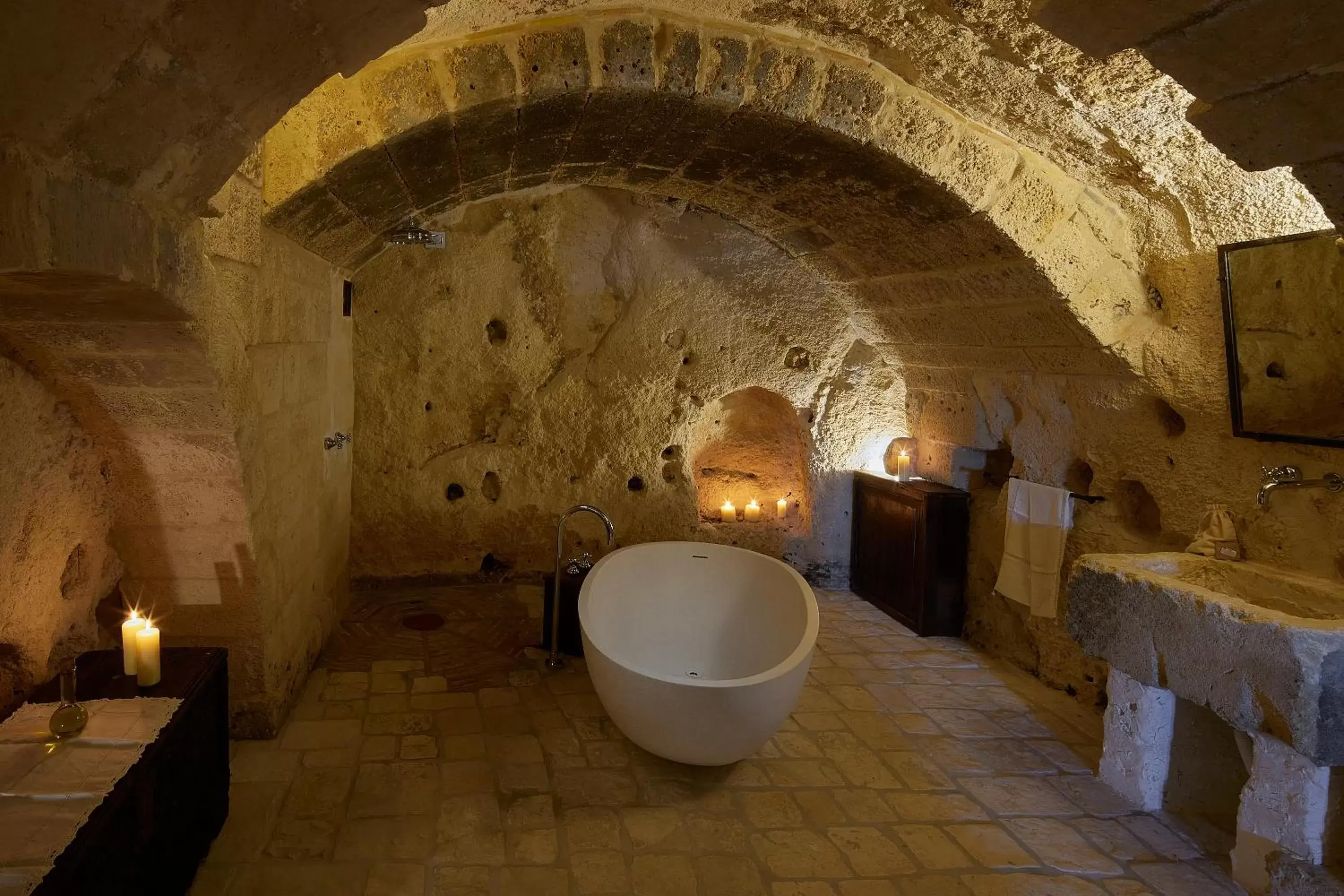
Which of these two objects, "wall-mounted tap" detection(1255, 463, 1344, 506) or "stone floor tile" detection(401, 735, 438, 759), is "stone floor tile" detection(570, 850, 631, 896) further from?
"wall-mounted tap" detection(1255, 463, 1344, 506)

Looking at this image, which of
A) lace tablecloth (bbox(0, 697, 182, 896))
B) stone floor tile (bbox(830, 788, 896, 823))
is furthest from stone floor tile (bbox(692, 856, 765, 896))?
lace tablecloth (bbox(0, 697, 182, 896))

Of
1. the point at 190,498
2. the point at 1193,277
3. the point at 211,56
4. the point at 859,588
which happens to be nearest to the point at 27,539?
the point at 190,498

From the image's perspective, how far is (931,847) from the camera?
2.51 meters

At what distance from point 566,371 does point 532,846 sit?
3067 millimetres

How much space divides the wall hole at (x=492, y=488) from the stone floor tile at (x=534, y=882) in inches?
115

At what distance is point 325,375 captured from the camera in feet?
12.6

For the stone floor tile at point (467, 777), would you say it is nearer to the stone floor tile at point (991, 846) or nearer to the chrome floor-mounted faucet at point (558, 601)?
the chrome floor-mounted faucet at point (558, 601)

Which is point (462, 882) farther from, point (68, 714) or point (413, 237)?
point (413, 237)

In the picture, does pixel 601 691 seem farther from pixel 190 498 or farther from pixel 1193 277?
pixel 1193 277

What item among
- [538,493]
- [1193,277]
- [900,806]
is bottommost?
[900,806]

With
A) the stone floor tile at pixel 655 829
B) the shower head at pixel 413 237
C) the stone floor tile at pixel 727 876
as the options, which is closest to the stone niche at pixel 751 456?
the shower head at pixel 413 237

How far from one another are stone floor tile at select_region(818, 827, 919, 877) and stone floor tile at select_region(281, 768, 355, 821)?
155 centimetres

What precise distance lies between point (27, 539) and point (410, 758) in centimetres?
138

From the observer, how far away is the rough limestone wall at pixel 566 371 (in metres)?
4.79
